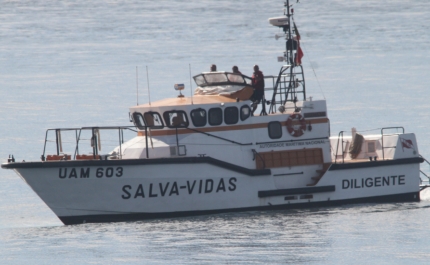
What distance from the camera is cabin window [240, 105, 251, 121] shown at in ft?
65.7

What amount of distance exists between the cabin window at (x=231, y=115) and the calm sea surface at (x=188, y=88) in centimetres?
226

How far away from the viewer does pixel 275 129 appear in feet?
66.8

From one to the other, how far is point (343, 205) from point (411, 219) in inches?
80.9

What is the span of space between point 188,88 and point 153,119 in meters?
19.2

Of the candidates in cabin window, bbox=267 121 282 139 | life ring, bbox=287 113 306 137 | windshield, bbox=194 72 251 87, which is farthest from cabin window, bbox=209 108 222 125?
life ring, bbox=287 113 306 137

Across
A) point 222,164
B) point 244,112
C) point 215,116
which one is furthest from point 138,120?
point 244,112

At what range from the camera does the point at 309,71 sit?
153 feet

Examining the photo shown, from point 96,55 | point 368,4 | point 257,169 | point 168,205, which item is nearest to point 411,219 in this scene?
point 257,169

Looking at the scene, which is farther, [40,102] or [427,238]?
[40,102]

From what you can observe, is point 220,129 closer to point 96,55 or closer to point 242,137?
point 242,137

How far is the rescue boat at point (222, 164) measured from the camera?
18.7 m

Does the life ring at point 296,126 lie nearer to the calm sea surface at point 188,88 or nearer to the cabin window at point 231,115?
the cabin window at point 231,115

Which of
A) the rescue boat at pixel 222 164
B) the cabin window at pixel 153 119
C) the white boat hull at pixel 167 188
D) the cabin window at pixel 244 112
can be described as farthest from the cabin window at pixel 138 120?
the cabin window at pixel 244 112

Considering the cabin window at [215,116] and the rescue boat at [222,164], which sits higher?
the cabin window at [215,116]
